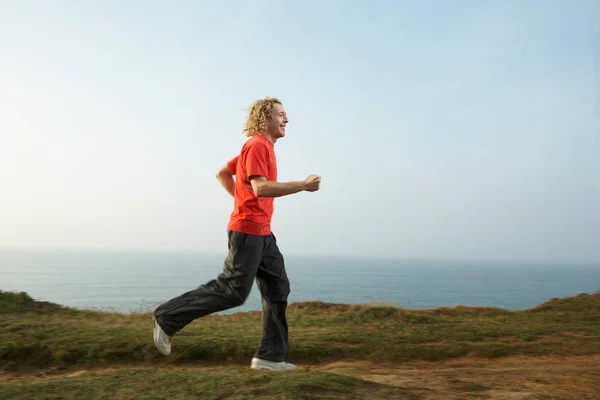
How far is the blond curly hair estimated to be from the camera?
4445mm

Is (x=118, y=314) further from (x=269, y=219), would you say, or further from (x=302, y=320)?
(x=269, y=219)

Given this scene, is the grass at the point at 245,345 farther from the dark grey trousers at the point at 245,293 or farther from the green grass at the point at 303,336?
the dark grey trousers at the point at 245,293

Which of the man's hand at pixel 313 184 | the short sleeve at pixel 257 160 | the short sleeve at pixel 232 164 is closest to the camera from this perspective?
the man's hand at pixel 313 184

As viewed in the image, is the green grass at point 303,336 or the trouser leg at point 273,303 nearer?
the trouser leg at point 273,303

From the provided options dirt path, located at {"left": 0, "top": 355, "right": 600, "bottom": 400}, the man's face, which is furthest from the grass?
the man's face

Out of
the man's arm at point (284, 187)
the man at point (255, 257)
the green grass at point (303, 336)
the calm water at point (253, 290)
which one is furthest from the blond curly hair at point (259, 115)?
the green grass at point (303, 336)

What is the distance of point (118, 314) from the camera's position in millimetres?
8750

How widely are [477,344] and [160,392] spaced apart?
4.66 meters

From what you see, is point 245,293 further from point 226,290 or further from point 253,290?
point 253,290

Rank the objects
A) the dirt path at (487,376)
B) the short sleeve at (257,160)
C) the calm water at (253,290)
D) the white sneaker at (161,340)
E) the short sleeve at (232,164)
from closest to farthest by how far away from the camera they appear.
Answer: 1. the dirt path at (487,376)
2. the short sleeve at (257,160)
3. the white sneaker at (161,340)
4. the short sleeve at (232,164)
5. the calm water at (253,290)

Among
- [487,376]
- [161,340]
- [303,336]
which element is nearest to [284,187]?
[161,340]

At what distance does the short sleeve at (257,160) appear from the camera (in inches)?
Answer: 161

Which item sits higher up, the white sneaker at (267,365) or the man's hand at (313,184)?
the man's hand at (313,184)

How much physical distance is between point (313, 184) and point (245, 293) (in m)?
1.20
